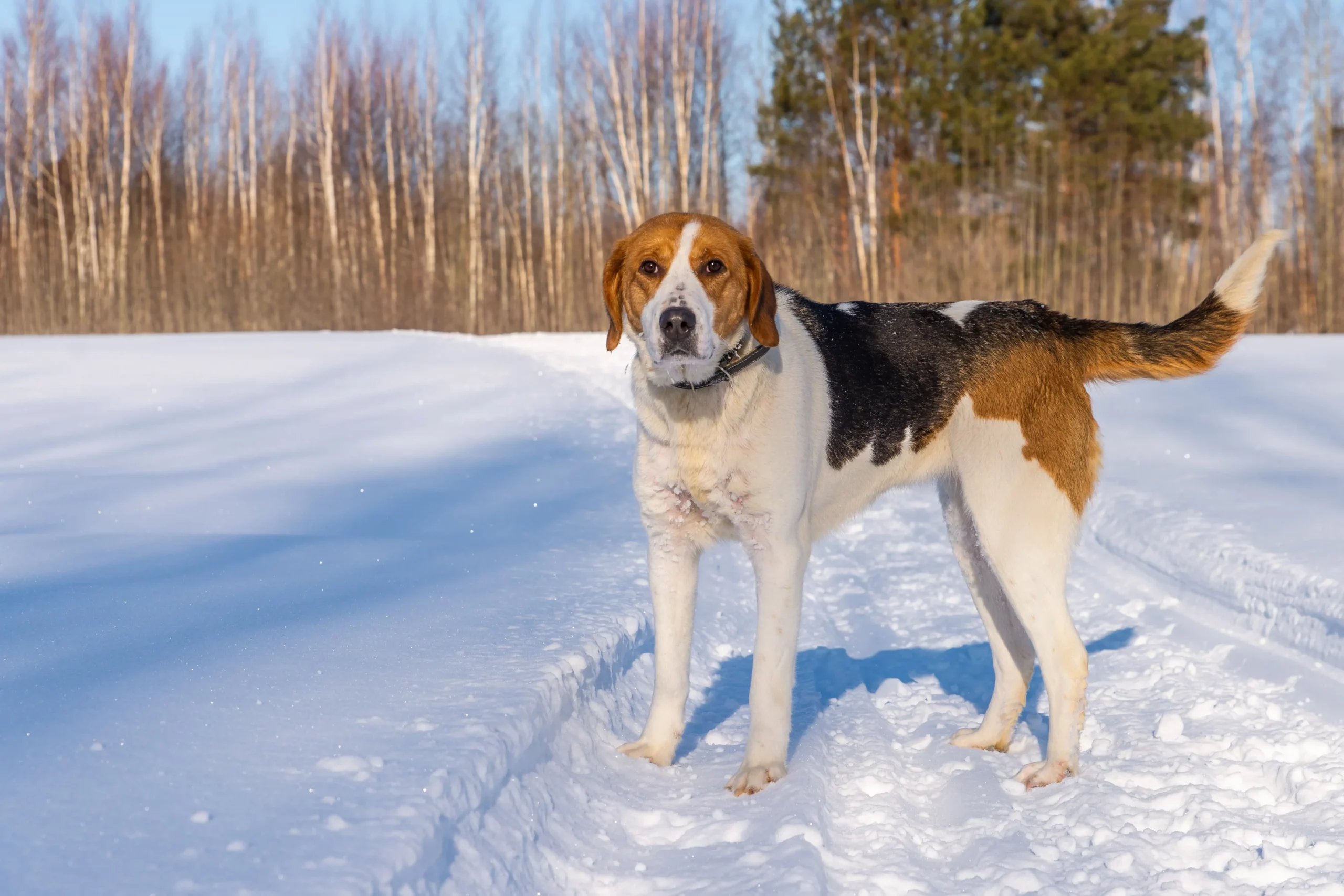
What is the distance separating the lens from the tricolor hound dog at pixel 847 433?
143 inches

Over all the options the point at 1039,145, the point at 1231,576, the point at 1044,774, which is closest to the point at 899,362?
the point at 1044,774

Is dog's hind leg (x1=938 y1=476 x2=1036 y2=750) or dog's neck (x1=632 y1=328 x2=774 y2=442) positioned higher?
dog's neck (x1=632 y1=328 x2=774 y2=442)

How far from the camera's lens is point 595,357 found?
18.0 metres

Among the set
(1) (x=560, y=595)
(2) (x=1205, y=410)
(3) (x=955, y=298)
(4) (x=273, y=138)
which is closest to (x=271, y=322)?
(4) (x=273, y=138)

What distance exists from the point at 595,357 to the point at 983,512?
1425 cm

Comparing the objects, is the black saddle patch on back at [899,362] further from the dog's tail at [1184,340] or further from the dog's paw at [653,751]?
the dog's paw at [653,751]

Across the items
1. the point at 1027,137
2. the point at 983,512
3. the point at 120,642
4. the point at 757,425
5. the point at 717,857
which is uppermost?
the point at 1027,137

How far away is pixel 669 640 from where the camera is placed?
383cm

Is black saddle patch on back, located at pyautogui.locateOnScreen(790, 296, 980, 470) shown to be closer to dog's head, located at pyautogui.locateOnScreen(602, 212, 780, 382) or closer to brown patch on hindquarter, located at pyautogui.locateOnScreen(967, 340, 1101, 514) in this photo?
brown patch on hindquarter, located at pyautogui.locateOnScreen(967, 340, 1101, 514)

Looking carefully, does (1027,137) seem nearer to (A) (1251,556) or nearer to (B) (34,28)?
(A) (1251,556)

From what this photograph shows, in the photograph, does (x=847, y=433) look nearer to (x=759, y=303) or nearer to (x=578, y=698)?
(x=759, y=303)

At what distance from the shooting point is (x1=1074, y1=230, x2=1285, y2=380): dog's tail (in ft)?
13.9

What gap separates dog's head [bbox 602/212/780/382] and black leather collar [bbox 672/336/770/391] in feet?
0.08

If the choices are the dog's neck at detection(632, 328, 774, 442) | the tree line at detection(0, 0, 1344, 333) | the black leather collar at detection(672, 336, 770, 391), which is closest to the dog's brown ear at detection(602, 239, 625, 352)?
the dog's neck at detection(632, 328, 774, 442)
